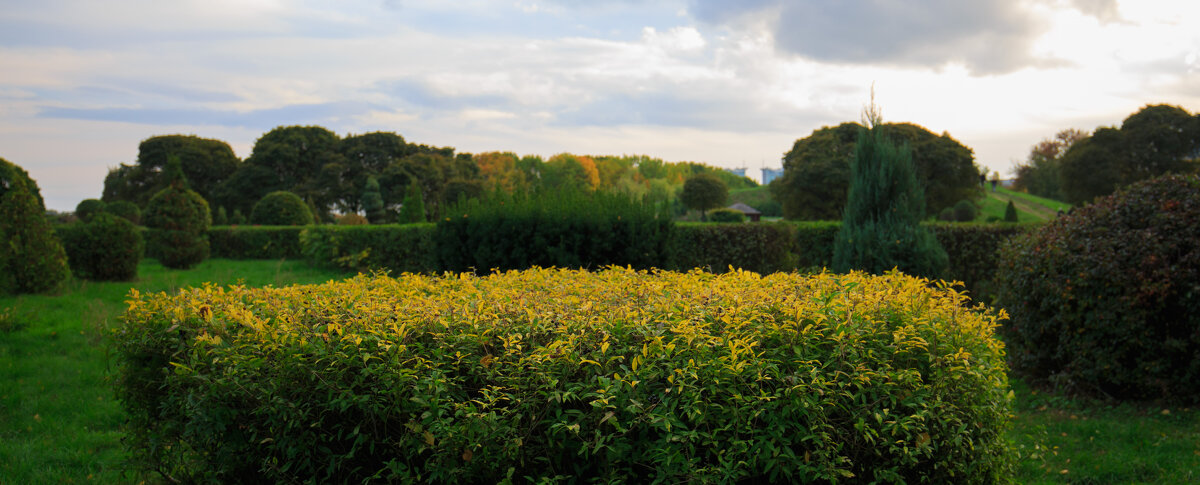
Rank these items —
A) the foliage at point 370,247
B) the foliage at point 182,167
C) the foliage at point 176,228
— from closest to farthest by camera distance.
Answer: the foliage at point 370,247 < the foliage at point 176,228 < the foliage at point 182,167

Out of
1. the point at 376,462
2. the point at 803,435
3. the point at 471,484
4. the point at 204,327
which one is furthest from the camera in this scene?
the point at 204,327

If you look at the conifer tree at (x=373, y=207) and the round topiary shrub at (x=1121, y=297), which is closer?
the round topiary shrub at (x=1121, y=297)

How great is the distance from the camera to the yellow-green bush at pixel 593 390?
250 centimetres

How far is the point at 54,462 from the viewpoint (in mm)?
4641

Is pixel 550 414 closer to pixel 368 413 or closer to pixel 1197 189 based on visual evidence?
pixel 368 413

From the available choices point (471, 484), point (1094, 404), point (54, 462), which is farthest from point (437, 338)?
point (1094, 404)

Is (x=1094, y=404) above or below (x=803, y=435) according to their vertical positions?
below

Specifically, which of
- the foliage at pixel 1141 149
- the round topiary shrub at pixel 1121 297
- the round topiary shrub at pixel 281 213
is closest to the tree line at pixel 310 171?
the round topiary shrub at pixel 281 213

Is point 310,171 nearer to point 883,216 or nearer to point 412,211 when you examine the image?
point 412,211

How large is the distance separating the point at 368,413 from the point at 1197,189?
724cm

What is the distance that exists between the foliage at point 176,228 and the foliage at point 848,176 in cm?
2892

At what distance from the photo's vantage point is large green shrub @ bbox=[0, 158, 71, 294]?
1032 cm

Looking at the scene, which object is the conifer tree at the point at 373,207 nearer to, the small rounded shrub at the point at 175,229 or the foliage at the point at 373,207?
the foliage at the point at 373,207

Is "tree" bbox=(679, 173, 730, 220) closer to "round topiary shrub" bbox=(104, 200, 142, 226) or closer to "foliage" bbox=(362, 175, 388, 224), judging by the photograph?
"foliage" bbox=(362, 175, 388, 224)
